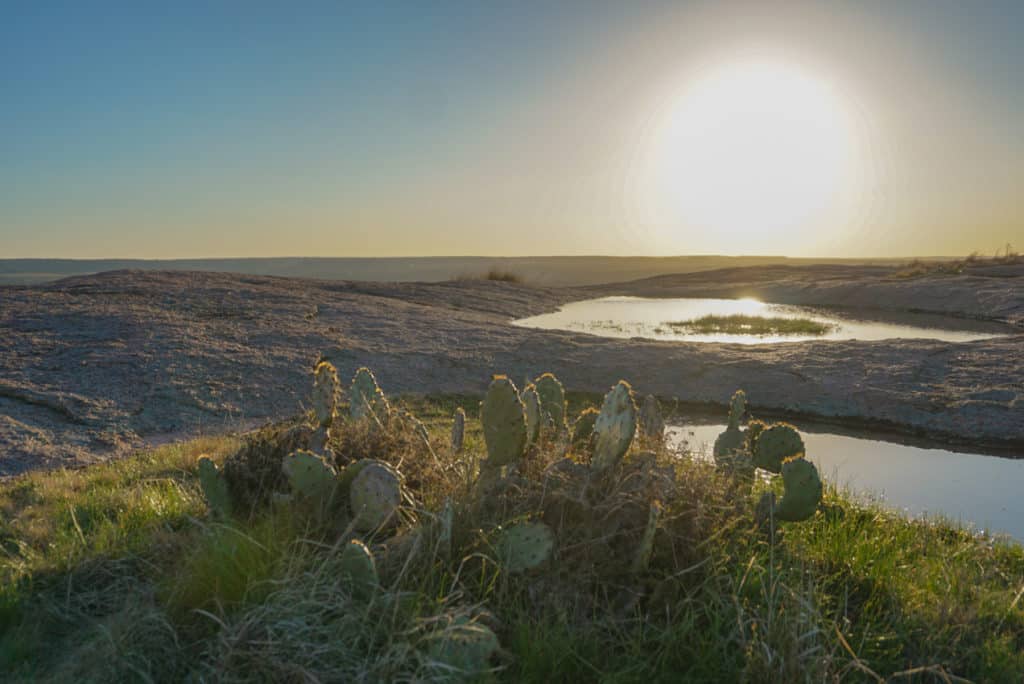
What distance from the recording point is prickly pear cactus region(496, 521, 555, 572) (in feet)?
10.6

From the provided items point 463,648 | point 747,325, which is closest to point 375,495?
point 463,648

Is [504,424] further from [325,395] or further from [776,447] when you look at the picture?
[776,447]

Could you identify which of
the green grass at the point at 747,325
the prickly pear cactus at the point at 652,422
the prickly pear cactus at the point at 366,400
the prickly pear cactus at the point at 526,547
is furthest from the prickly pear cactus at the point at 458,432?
the green grass at the point at 747,325

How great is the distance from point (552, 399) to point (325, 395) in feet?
5.39

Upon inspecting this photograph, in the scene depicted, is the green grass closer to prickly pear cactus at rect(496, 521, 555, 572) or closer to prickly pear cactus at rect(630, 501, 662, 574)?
prickly pear cactus at rect(630, 501, 662, 574)

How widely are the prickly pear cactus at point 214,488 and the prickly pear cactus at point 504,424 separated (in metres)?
1.57

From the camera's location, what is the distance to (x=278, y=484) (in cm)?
423

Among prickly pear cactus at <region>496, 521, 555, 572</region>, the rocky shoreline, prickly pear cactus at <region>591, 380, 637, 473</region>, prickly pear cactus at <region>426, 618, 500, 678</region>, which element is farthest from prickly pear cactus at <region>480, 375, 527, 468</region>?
the rocky shoreline

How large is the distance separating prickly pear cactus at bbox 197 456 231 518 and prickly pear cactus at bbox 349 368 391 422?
39.4 inches

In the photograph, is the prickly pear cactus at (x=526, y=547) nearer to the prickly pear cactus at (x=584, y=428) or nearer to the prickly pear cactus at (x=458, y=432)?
the prickly pear cactus at (x=458, y=432)

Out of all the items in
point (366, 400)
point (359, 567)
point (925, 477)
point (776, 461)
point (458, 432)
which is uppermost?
point (366, 400)

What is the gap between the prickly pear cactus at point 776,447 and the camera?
4312 millimetres

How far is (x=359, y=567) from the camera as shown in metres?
3.09

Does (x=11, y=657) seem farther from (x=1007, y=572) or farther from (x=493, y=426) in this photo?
(x=1007, y=572)
